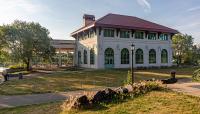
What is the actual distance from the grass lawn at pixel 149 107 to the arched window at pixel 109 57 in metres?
27.3

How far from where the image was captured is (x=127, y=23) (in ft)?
138

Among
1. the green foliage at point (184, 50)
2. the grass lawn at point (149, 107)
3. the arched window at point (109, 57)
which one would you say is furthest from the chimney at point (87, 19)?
the grass lawn at point (149, 107)

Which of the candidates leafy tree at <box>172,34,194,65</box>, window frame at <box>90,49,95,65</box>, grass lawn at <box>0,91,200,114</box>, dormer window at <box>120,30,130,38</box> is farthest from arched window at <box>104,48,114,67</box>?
grass lawn at <box>0,91,200,114</box>

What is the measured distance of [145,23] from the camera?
45406 mm

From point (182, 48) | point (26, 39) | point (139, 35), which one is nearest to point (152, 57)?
point (139, 35)

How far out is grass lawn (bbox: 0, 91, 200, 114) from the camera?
31.2ft

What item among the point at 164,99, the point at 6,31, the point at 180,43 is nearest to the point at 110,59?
the point at 6,31

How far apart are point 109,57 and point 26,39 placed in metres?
13.7

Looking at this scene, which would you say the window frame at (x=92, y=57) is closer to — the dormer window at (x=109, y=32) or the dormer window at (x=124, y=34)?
the dormer window at (x=109, y=32)

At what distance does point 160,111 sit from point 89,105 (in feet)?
11.2

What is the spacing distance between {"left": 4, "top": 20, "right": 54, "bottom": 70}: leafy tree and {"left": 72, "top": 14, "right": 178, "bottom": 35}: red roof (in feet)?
24.4

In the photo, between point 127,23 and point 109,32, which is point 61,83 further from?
point 127,23

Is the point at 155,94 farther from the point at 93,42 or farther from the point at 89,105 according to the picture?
the point at 93,42

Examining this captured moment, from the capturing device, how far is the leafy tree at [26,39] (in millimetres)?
39844
